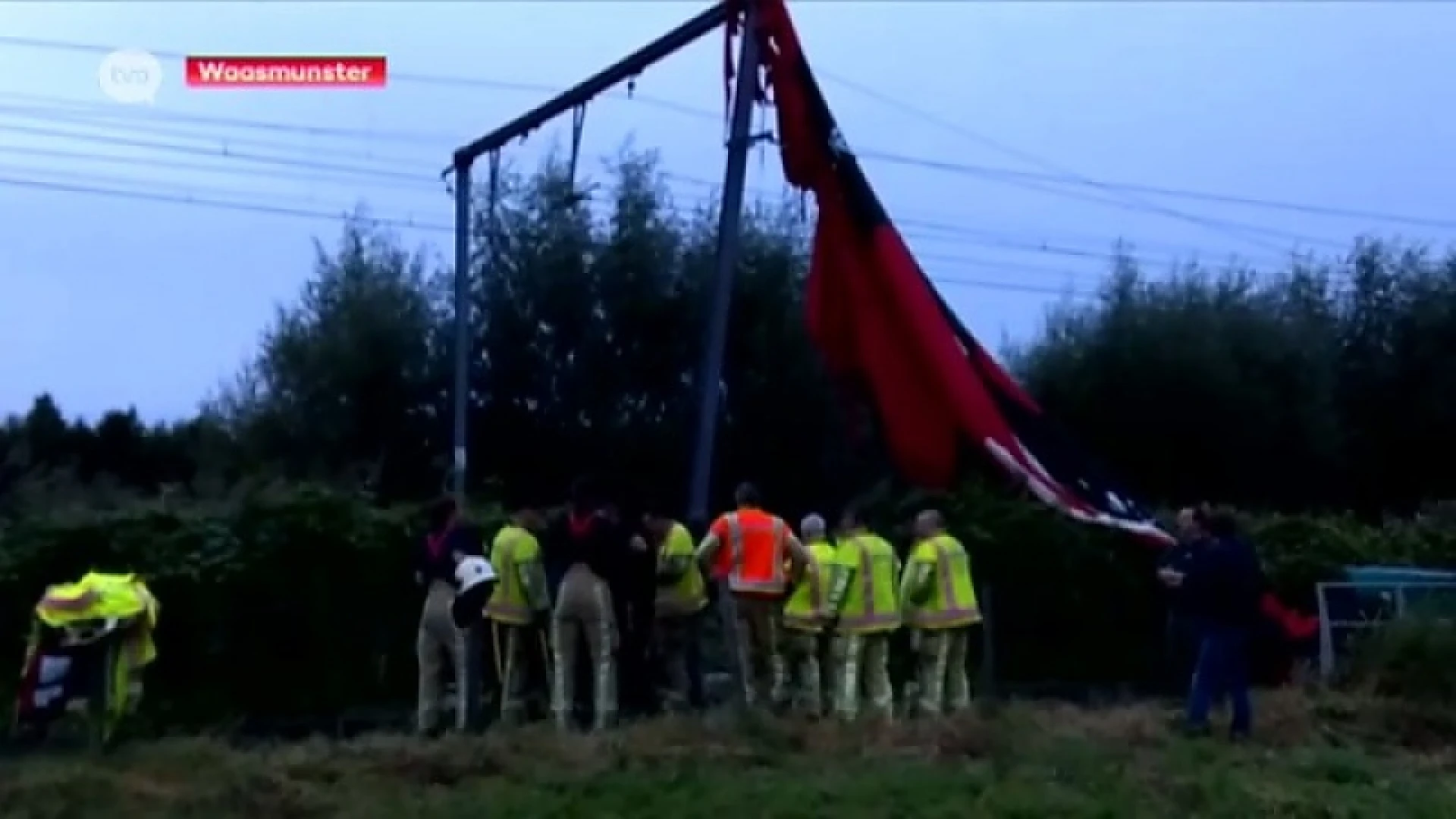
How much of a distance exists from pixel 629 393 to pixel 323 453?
5.03 meters

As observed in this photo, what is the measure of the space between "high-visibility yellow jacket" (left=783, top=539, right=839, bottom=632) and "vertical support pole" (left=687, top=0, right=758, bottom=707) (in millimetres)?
617

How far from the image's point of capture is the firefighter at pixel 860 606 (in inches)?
845

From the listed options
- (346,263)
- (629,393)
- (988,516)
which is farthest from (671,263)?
(988,516)

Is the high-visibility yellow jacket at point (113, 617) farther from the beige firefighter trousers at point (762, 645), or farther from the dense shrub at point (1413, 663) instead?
the dense shrub at point (1413, 663)

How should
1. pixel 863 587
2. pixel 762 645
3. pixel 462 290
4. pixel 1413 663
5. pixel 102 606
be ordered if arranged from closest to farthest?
pixel 102 606 < pixel 863 587 < pixel 762 645 < pixel 1413 663 < pixel 462 290

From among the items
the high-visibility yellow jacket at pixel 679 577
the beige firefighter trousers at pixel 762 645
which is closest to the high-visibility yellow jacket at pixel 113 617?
the high-visibility yellow jacket at pixel 679 577

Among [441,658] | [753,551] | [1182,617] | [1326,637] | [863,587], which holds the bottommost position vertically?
[441,658]

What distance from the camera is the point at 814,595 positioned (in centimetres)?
2178

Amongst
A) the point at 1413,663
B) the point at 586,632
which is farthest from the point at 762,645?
the point at 1413,663

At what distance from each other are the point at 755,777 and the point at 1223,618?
16.8 ft

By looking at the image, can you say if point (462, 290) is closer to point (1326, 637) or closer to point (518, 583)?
point (518, 583)

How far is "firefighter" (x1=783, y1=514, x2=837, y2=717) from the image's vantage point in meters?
21.7

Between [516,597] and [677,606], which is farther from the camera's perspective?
[677,606]

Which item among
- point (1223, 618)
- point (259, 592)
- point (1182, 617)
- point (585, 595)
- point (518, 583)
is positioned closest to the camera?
point (1223, 618)
